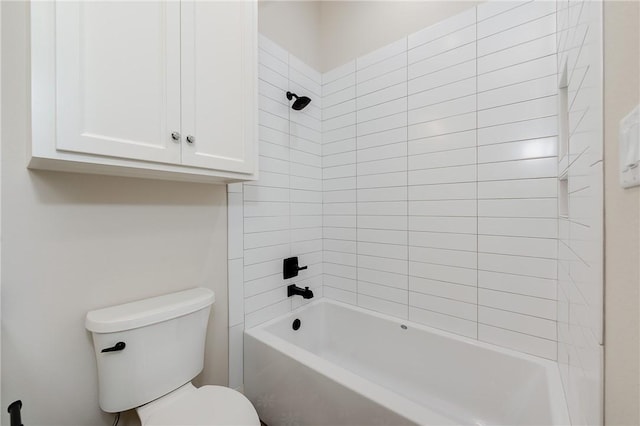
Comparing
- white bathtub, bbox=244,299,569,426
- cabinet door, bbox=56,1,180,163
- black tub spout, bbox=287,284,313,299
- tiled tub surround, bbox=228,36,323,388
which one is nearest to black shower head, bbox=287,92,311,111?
tiled tub surround, bbox=228,36,323,388

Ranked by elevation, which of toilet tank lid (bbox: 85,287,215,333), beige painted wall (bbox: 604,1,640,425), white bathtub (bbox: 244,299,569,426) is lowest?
white bathtub (bbox: 244,299,569,426)

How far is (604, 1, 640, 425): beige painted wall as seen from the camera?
1.43 feet

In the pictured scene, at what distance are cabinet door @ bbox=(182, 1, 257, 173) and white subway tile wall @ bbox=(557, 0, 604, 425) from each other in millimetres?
1168

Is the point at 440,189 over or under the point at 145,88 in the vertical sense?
under

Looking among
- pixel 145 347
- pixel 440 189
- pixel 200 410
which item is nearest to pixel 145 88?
pixel 145 347

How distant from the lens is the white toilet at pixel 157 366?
1018mm

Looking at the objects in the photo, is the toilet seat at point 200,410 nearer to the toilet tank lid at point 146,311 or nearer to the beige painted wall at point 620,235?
the toilet tank lid at point 146,311

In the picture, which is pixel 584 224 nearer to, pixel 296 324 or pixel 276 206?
pixel 276 206

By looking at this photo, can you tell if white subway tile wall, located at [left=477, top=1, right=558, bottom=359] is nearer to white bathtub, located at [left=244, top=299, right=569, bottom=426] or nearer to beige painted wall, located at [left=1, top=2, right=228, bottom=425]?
white bathtub, located at [left=244, top=299, right=569, bottom=426]

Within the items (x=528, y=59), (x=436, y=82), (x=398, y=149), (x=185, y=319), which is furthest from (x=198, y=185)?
(x=528, y=59)

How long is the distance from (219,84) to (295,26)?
3.97ft

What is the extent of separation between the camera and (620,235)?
19.2 inches

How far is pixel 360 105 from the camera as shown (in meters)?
1.97

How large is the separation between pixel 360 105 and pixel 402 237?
39.7 inches
